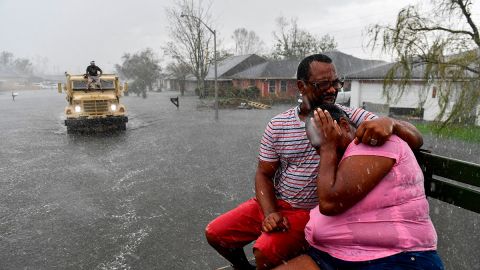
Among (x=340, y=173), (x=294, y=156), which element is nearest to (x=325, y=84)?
(x=294, y=156)

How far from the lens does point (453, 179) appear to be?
8.01ft

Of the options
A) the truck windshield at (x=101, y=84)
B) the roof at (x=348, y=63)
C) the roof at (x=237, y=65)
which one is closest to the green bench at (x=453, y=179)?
the truck windshield at (x=101, y=84)

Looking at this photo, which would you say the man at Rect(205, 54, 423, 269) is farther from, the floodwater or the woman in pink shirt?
the floodwater

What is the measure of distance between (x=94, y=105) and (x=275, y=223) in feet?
50.5

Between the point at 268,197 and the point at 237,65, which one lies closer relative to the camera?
the point at 268,197

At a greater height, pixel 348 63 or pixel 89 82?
pixel 348 63

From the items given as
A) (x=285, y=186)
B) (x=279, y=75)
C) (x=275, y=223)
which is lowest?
(x=275, y=223)

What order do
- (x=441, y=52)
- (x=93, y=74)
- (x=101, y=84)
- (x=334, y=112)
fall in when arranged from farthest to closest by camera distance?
(x=101, y=84)
(x=93, y=74)
(x=441, y=52)
(x=334, y=112)

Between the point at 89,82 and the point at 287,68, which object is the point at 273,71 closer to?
the point at 287,68

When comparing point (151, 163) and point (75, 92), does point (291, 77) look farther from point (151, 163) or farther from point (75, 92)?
point (151, 163)

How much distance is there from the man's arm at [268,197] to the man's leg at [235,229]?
0.12 meters

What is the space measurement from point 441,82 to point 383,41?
2416 mm

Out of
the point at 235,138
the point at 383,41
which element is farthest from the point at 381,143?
the point at 235,138

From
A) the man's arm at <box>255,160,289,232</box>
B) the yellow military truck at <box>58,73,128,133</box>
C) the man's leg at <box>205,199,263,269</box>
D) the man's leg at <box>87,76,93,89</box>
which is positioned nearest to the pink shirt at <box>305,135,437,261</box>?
the man's arm at <box>255,160,289,232</box>
